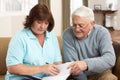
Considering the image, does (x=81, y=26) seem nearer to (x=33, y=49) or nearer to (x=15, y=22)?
(x=33, y=49)

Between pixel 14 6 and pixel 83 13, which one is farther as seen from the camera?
pixel 14 6

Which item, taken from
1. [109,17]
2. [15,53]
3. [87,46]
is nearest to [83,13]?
[87,46]

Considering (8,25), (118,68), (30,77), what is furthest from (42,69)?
(8,25)

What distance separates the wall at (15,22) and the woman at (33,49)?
1892 mm

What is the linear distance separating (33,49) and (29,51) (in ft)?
0.13

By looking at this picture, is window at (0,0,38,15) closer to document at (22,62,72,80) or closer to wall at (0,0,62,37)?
wall at (0,0,62,37)

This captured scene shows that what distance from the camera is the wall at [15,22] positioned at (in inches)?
149

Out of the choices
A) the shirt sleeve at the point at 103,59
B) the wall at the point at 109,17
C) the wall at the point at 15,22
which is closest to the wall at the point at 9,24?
the wall at the point at 15,22

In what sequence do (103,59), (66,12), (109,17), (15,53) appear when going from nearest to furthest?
(15,53) → (103,59) → (66,12) → (109,17)

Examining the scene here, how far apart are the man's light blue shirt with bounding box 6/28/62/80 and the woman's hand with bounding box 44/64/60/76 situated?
0.11 metres

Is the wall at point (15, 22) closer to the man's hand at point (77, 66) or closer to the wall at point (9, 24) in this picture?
the wall at point (9, 24)

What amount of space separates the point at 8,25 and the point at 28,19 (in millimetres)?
1993

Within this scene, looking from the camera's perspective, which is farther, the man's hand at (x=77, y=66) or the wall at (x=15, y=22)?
the wall at (x=15, y=22)

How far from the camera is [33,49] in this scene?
1.93 metres
